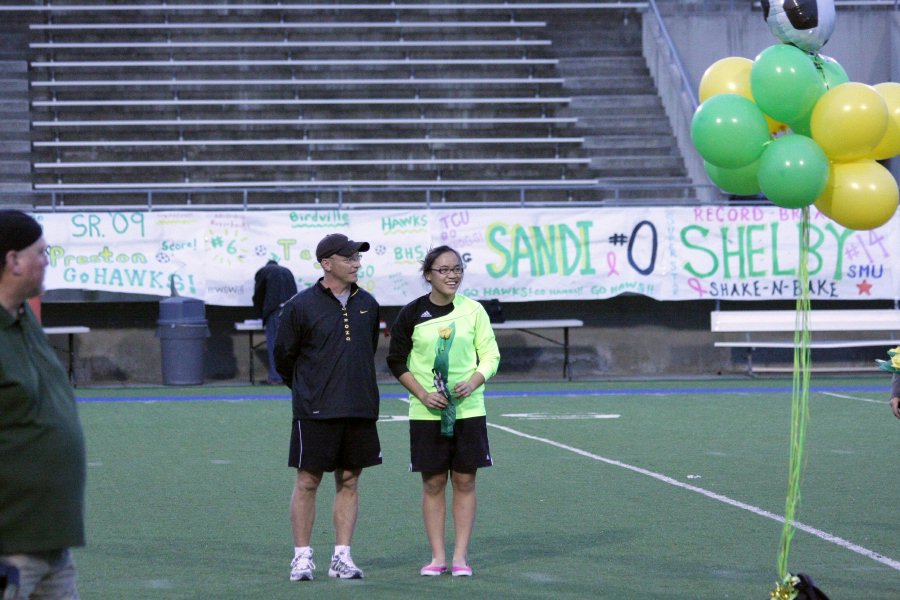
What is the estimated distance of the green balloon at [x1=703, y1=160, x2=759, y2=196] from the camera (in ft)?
21.7

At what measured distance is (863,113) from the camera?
248 inches

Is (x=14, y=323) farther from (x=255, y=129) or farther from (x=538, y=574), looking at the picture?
(x=255, y=129)

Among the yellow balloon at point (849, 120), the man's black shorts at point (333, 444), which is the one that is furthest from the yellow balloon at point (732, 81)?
the man's black shorts at point (333, 444)

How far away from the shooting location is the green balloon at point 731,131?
6.44 m

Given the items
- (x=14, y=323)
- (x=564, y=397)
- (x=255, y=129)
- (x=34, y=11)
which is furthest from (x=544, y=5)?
(x=14, y=323)

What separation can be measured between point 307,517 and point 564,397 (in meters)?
11.6

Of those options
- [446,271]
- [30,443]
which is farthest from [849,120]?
[30,443]

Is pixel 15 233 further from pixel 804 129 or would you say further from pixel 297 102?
pixel 297 102

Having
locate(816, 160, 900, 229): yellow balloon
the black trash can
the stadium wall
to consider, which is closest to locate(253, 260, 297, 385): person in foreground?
the black trash can

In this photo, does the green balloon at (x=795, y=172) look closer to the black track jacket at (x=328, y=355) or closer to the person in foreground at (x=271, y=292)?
the black track jacket at (x=328, y=355)

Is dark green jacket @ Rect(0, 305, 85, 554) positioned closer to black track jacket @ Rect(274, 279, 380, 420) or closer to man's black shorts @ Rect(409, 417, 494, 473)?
black track jacket @ Rect(274, 279, 380, 420)

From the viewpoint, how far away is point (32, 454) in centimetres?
421

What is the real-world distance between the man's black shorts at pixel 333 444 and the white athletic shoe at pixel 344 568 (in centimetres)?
46

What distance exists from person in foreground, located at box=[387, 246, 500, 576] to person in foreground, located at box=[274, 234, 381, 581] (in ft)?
0.72
